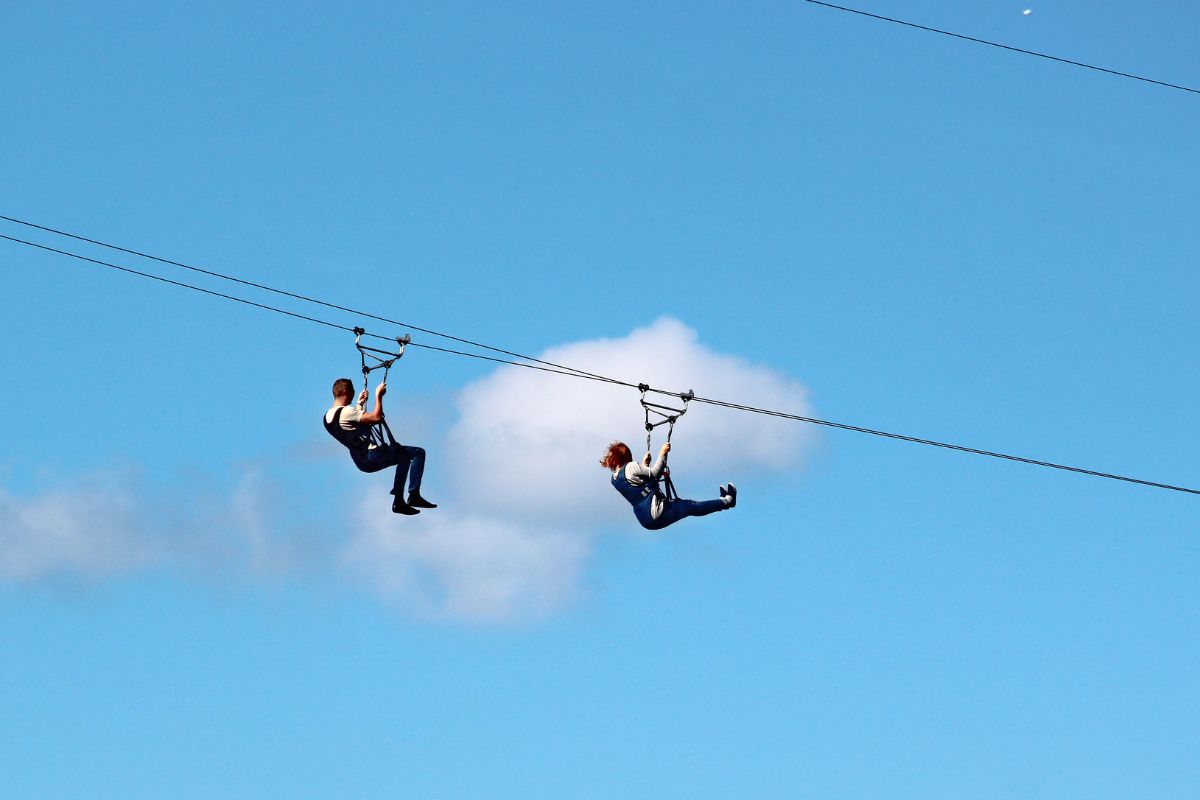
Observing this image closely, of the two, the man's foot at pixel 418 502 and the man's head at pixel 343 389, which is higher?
the man's head at pixel 343 389

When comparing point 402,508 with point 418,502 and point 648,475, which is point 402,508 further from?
point 648,475

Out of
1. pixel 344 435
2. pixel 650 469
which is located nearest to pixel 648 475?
pixel 650 469

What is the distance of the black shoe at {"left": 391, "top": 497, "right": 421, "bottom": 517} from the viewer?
24219mm

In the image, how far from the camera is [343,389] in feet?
79.3

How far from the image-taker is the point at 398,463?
2430 cm

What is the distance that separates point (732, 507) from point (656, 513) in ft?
3.37

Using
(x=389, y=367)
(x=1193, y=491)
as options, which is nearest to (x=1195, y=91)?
(x=1193, y=491)

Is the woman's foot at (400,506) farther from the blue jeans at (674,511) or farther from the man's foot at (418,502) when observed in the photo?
the blue jeans at (674,511)

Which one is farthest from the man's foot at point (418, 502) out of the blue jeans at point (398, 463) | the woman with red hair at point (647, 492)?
the woman with red hair at point (647, 492)

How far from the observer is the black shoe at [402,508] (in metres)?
24.2

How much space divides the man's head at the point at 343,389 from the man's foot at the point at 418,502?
51.5 inches

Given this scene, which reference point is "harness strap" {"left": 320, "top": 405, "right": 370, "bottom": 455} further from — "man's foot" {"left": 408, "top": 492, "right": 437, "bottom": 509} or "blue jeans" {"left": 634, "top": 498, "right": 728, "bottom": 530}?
"blue jeans" {"left": 634, "top": 498, "right": 728, "bottom": 530}

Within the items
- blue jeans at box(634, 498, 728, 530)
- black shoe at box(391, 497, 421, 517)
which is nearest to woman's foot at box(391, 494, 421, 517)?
black shoe at box(391, 497, 421, 517)

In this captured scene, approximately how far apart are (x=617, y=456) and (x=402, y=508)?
2596 millimetres
